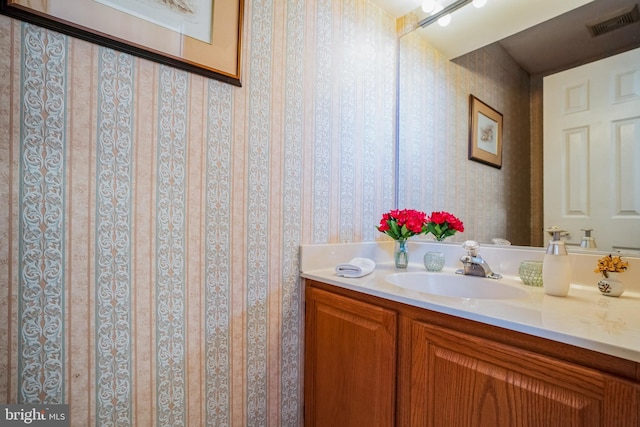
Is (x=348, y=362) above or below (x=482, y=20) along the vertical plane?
below

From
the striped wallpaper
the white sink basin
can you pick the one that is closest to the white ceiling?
the striped wallpaper

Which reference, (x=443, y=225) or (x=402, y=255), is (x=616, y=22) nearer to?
(x=443, y=225)

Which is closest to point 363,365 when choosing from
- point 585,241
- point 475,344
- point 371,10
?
point 475,344

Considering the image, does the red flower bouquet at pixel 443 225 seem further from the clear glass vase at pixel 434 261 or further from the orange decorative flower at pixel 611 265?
the orange decorative flower at pixel 611 265

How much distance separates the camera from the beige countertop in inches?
21.0

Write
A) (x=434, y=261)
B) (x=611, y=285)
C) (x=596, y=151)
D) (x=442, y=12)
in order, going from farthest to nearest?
(x=442, y=12) → (x=434, y=261) → (x=596, y=151) → (x=611, y=285)

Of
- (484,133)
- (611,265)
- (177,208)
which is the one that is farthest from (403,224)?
(177,208)

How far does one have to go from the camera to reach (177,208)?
88 cm

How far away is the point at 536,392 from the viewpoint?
575 millimetres

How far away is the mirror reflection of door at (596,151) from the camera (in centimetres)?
88

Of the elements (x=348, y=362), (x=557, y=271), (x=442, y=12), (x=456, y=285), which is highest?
(x=442, y=12)

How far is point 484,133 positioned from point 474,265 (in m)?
0.58

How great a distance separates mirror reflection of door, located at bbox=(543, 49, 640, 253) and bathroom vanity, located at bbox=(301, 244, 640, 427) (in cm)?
23

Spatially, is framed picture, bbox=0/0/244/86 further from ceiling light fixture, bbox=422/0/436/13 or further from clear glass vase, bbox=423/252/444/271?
clear glass vase, bbox=423/252/444/271
